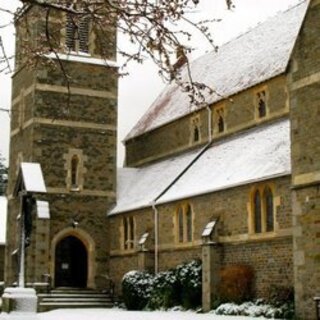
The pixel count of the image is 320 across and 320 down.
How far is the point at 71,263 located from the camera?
34188mm

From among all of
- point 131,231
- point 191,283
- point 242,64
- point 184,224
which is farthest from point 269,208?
point 242,64

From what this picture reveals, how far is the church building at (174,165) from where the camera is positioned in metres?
23.3

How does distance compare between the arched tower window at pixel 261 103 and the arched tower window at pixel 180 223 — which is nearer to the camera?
the arched tower window at pixel 180 223

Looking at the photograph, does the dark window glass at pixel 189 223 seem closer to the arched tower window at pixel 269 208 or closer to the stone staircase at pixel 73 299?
the arched tower window at pixel 269 208

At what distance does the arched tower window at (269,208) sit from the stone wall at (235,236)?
12.2 inches

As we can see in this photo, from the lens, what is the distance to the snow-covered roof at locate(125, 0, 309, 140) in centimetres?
3042

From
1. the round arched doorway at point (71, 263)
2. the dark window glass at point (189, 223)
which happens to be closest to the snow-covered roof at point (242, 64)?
the dark window glass at point (189, 223)

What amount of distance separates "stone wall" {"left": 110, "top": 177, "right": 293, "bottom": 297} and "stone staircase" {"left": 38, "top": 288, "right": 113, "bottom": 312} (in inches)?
79.8

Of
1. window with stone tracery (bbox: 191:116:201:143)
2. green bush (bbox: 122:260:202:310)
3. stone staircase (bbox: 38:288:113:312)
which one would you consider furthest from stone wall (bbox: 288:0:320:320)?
stone staircase (bbox: 38:288:113:312)

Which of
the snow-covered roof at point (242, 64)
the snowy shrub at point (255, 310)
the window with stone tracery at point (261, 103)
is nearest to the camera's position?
the snowy shrub at point (255, 310)

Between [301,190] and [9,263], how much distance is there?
1961 centimetres

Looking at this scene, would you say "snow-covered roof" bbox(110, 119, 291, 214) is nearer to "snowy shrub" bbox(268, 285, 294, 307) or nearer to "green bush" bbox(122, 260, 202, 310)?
"green bush" bbox(122, 260, 202, 310)

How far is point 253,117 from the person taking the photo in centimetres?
3006

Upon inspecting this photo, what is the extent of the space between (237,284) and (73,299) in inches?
405
